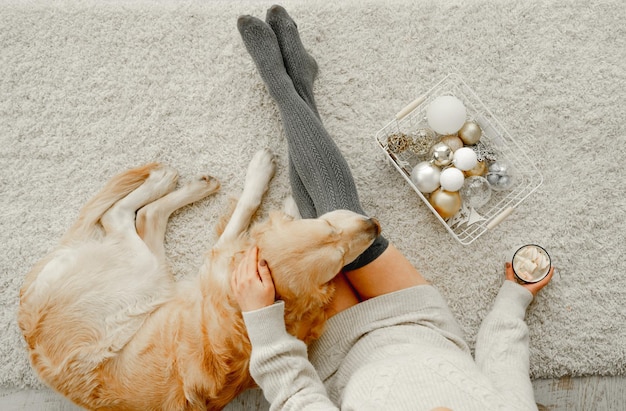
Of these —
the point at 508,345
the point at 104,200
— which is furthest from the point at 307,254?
the point at 104,200

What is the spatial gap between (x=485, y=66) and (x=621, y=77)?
0.51 metres

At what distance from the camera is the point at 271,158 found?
180 cm

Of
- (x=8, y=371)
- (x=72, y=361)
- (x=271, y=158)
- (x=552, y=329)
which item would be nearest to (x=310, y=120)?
(x=271, y=158)

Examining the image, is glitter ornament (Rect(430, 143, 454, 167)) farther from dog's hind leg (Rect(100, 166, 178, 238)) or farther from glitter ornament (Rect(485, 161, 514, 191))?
dog's hind leg (Rect(100, 166, 178, 238))

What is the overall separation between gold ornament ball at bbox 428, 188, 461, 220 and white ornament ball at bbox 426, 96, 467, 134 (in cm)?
21

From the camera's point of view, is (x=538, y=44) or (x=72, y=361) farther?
(x=538, y=44)

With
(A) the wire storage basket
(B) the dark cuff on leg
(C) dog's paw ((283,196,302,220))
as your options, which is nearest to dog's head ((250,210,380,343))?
(B) the dark cuff on leg

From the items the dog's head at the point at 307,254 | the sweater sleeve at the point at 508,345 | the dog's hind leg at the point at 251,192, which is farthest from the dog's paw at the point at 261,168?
the sweater sleeve at the point at 508,345

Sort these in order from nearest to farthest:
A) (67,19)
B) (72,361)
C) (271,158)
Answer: (72,361), (271,158), (67,19)

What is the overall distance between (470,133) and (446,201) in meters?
0.25

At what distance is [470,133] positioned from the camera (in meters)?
1.71

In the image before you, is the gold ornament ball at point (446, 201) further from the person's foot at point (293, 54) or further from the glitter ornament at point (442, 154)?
the person's foot at point (293, 54)

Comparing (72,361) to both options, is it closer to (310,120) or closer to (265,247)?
(265,247)

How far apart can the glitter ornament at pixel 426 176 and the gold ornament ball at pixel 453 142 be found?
0.30ft
